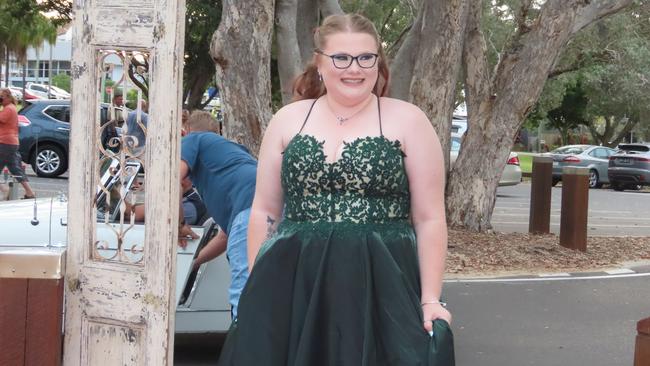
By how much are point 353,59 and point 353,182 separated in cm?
44

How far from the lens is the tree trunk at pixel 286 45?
39.7 ft

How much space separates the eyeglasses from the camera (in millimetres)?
3430

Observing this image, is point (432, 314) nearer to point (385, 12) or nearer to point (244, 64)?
point (244, 64)

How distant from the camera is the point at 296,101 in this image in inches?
145

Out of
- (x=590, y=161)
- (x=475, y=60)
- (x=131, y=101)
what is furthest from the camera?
(x=590, y=161)

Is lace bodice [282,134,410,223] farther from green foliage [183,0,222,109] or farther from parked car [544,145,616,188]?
parked car [544,145,616,188]

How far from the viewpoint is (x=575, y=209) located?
40.4 ft

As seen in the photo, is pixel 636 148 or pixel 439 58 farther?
pixel 636 148

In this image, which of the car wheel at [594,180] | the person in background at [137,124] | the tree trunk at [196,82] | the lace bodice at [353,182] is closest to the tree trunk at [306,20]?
the person in background at [137,124]

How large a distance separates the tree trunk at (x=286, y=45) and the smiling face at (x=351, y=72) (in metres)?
8.60

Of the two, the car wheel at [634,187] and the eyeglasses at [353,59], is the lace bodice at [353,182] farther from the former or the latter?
the car wheel at [634,187]

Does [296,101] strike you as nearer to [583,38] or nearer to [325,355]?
[325,355]

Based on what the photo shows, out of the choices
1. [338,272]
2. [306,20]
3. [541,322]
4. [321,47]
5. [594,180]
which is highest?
[306,20]

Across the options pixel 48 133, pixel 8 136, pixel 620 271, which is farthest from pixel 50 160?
pixel 620 271
